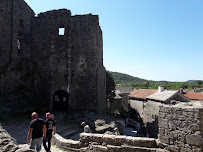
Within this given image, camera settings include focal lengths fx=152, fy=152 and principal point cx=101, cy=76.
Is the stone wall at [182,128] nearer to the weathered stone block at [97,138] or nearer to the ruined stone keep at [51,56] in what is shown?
the weathered stone block at [97,138]

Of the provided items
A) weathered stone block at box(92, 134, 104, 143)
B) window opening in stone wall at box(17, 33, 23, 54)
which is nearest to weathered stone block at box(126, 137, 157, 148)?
weathered stone block at box(92, 134, 104, 143)

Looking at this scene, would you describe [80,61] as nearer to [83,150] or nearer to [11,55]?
[11,55]

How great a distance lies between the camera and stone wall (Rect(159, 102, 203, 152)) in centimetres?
471

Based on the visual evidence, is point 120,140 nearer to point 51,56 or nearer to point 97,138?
point 97,138

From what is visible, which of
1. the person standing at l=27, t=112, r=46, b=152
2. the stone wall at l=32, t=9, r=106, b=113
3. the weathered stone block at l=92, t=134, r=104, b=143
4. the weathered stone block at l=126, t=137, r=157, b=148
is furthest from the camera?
the stone wall at l=32, t=9, r=106, b=113

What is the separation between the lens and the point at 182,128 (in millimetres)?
5016

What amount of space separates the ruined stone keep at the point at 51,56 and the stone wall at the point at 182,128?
367 inches

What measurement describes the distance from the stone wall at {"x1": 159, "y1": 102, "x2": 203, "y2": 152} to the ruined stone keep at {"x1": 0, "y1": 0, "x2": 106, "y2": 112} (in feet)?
30.6

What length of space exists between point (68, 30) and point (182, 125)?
1305cm

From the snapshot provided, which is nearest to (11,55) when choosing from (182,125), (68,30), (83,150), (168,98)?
(68,30)

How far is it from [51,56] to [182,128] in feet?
43.5

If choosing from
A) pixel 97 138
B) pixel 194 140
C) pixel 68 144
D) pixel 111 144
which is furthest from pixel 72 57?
pixel 194 140

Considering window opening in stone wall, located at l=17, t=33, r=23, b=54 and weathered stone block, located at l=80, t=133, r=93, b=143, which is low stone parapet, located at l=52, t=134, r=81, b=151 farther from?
window opening in stone wall, located at l=17, t=33, r=23, b=54

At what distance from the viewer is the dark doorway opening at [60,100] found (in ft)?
52.0
